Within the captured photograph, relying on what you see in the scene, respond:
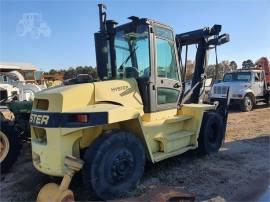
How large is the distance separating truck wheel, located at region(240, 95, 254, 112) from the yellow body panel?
970 centimetres

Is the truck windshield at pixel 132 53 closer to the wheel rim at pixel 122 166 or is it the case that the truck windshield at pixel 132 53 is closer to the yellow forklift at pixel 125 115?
the yellow forklift at pixel 125 115

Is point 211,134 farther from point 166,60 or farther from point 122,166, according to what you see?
point 122,166

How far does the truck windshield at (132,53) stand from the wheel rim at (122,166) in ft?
4.77

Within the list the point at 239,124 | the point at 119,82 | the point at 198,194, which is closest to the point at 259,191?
the point at 198,194

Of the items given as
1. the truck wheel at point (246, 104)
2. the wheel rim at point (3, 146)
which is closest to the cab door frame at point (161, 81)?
the wheel rim at point (3, 146)

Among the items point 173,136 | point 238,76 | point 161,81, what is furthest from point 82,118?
point 238,76

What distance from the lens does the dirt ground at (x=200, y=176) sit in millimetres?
4691

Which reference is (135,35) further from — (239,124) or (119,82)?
(239,124)

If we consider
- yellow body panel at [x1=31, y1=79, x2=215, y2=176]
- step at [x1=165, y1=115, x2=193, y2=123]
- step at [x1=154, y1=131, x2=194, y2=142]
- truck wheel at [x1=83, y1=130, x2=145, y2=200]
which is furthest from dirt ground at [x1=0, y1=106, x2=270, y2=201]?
step at [x1=165, y1=115, x2=193, y2=123]

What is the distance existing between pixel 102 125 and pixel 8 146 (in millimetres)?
2251

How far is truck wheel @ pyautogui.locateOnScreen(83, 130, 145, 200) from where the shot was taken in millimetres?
4199

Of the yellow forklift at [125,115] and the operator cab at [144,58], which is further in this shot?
the operator cab at [144,58]

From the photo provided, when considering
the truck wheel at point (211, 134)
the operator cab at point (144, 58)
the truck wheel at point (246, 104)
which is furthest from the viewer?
the truck wheel at point (246, 104)

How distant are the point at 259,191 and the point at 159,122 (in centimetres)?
184
